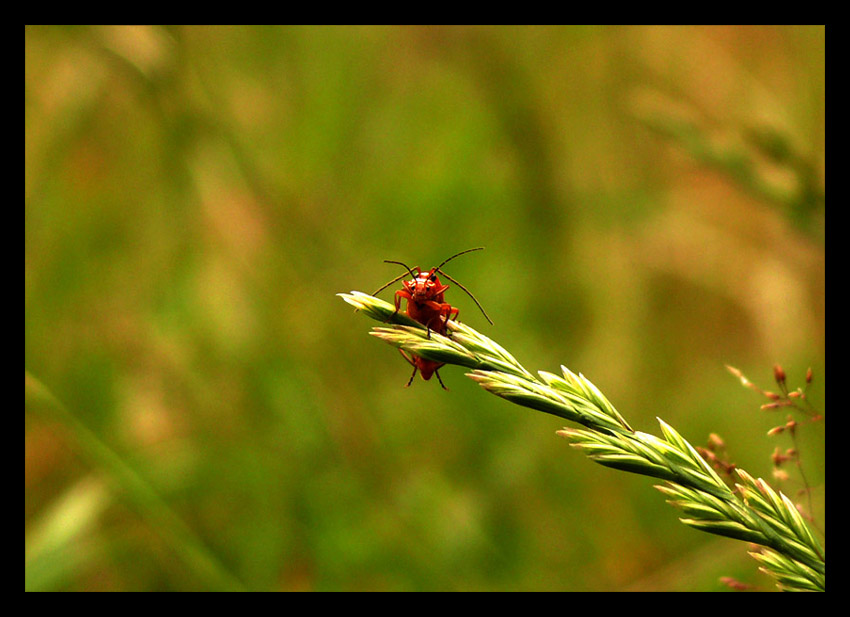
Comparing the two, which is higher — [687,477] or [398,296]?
[398,296]

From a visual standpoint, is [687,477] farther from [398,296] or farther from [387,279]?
[387,279]

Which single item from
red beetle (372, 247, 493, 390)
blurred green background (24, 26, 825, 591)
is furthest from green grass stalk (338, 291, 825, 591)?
blurred green background (24, 26, 825, 591)

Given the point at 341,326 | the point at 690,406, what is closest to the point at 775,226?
the point at 690,406

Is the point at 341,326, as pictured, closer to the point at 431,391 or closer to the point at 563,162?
the point at 431,391

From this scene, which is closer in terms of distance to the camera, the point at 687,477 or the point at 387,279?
the point at 687,477

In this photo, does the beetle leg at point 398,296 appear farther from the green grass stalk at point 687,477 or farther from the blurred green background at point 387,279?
the blurred green background at point 387,279

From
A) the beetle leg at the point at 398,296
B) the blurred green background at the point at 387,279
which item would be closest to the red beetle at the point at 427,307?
the beetle leg at the point at 398,296

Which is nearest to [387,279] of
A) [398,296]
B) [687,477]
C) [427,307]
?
[398,296]

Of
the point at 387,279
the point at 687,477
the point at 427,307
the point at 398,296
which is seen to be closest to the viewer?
the point at 687,477
